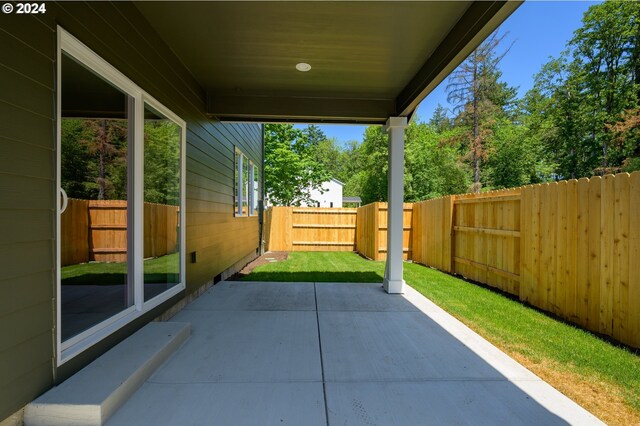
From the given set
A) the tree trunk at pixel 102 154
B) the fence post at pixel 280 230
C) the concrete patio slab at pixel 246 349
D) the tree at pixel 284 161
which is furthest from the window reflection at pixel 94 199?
the tree at pixel 284 161

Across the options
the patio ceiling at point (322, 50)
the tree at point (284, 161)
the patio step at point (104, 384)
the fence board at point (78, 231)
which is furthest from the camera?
the tree at point (284, 161)

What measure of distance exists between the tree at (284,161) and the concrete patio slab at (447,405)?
17.3m

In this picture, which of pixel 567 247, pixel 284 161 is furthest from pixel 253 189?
pixel 284 161

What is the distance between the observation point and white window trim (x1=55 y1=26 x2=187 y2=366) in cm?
211

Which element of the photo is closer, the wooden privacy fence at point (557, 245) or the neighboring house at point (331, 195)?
the wooden privacy fence at point (557, 245)

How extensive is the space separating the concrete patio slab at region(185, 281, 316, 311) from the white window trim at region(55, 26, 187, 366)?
0.65m

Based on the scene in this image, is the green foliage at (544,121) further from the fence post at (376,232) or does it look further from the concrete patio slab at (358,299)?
the concrete patio slab at (358,299)

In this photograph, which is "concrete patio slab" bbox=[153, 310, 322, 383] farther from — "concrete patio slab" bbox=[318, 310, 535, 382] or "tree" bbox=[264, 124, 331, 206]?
"tree" bbox=[264, 124, 331, 206]

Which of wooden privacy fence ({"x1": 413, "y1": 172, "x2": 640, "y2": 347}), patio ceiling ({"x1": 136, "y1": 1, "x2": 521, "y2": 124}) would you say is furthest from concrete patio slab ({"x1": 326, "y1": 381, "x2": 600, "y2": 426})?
patio ceiling ({"x1": 136, "y1": 1, "x2": 521, "y2": 124})

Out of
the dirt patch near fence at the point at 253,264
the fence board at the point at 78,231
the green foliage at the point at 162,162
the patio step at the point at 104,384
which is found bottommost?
the dirt patch near fence at the point at 253,264

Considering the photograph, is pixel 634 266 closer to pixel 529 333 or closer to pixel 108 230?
pixel 529 333

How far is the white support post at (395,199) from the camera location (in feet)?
17.4

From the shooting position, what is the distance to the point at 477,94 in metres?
18.7

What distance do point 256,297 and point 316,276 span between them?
6.67 feet
